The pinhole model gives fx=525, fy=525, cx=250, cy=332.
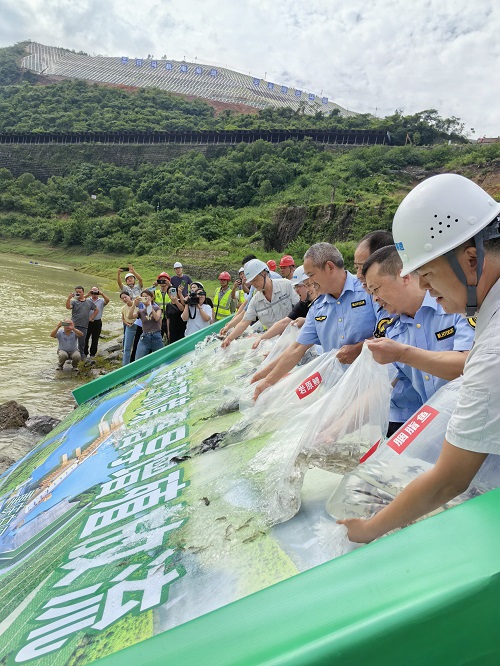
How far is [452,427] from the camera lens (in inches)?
41.3

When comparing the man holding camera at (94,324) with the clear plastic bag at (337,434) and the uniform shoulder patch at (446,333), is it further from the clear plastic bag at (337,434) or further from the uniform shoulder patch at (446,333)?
the uniform shoulder patch at (446,333)

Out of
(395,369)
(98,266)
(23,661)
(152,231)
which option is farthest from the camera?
(152,231)

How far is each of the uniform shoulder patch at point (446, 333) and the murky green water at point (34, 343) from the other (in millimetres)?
5352

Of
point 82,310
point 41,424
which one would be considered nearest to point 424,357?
point 41,424

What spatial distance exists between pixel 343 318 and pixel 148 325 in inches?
184

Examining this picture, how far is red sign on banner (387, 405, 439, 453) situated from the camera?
5.09 ft

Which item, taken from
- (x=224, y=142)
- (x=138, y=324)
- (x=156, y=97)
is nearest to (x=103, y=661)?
(x=138, y=324)

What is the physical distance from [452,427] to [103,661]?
0.84 m

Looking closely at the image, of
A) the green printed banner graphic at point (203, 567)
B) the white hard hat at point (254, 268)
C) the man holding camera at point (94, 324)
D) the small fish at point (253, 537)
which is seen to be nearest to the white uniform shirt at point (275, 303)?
the white hard hat at point (254, 268)

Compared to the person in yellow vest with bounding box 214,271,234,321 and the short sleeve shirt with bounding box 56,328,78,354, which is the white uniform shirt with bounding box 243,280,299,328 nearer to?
the person in yellow vest with bounding box 214,271,234,321

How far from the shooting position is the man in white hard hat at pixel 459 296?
1004mm

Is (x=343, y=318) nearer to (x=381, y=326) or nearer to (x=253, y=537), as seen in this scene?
(x=381, y=326)

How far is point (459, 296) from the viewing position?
1156mm

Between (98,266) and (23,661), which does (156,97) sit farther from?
(23,661)
